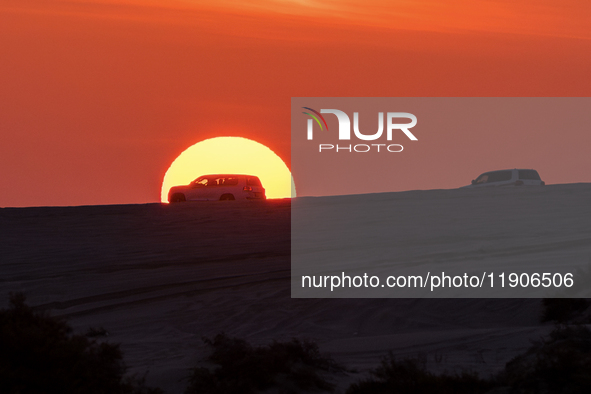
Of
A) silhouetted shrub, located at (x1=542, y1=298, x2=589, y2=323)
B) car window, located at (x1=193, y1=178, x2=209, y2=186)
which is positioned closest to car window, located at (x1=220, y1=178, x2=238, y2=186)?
car window, located at (x1=193, y1=178, x2=209, y2=186)

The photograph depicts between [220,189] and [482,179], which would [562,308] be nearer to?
[220,189]

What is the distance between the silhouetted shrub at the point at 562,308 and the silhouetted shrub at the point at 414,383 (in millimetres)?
3941

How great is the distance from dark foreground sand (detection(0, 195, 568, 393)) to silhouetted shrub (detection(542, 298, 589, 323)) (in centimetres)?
23

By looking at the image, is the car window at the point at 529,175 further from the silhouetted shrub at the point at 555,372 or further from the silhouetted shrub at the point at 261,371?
the silhouetted shrub at the point at 261,371

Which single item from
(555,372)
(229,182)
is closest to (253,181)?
(229,182)

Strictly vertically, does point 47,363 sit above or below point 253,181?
below

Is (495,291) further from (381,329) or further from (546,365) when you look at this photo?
(546,365)

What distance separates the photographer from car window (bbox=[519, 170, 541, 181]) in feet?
95.6

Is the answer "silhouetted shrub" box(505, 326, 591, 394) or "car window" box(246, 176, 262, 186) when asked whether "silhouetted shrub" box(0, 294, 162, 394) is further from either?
"car window" box(246, 176, 262, 186)

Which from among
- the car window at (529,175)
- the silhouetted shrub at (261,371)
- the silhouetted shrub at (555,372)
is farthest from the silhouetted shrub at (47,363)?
the car window at (529,175)

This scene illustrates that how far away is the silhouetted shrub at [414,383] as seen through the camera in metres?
5.15

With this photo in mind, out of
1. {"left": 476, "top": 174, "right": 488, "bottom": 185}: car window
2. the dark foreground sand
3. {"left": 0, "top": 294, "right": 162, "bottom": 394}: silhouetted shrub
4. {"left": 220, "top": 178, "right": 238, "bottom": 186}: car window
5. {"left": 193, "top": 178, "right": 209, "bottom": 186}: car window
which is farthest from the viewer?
{"left": 476, "top": 174, "right": 488, "bottom": 185}: car window

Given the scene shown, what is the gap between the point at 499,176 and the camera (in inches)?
1152

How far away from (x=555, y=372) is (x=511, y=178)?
83.0ft
